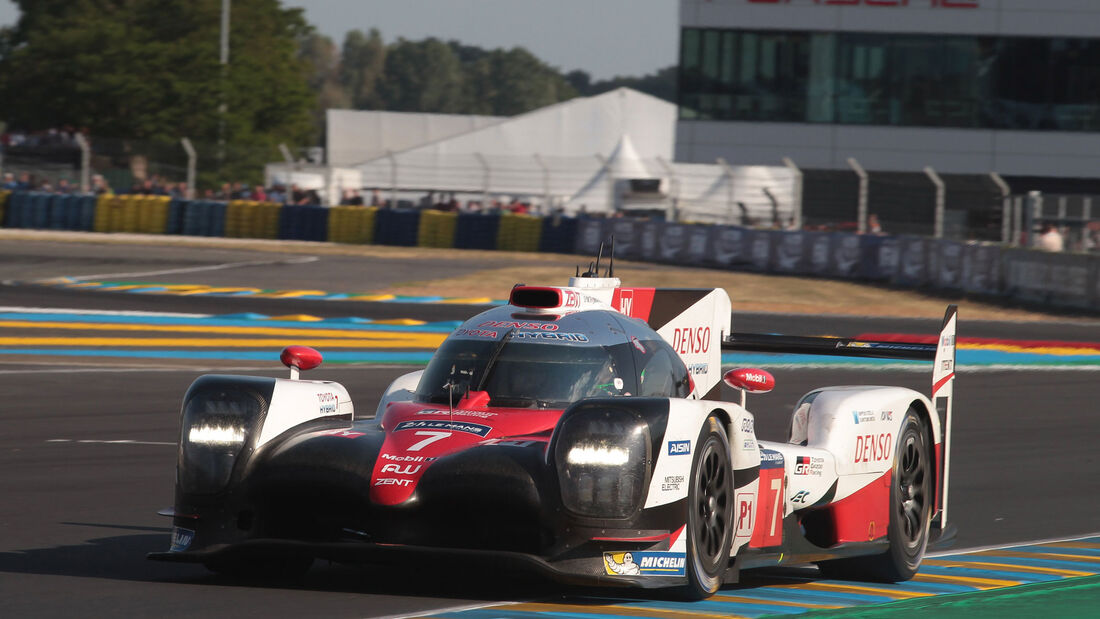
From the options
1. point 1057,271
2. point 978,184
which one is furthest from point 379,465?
point 978,184

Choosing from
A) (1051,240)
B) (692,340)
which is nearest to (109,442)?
(692,340)

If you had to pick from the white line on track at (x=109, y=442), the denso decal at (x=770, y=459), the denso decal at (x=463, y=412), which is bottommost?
the white line on track at (x=109, y=442)

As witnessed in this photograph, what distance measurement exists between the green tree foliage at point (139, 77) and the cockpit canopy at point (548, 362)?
4840 cm

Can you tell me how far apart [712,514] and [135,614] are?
2223 millimetres

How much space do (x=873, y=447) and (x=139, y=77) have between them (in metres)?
54.1

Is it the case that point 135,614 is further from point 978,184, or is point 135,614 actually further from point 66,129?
point 66,129

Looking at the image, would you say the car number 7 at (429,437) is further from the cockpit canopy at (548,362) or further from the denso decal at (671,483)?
the denso decal at (671,483)

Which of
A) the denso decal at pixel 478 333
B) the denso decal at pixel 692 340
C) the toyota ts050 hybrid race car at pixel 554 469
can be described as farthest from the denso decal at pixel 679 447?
the denso decal at pixel 692 340

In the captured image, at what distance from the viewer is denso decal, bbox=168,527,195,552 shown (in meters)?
6.34

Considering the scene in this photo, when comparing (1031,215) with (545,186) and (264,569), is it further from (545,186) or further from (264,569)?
(264,569)

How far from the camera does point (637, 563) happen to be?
589cm

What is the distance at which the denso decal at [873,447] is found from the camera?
7.37 meters

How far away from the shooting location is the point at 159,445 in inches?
459

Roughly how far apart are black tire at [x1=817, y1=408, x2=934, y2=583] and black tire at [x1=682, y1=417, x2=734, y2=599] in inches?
53.3
